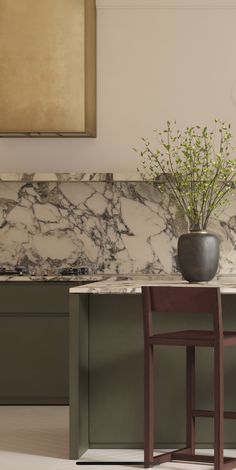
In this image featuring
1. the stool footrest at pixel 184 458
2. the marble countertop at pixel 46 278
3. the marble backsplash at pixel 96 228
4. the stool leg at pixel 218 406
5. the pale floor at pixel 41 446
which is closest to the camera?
the stool leg at pixel 218 406

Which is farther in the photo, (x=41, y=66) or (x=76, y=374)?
(x=41, y=66)

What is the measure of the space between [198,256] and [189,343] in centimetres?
79

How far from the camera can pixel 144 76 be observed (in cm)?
717

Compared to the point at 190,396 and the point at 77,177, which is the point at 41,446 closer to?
the point at 190,396

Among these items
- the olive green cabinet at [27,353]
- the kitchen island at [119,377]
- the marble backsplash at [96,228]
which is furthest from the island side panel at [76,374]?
the marble backsplash at [96,228]

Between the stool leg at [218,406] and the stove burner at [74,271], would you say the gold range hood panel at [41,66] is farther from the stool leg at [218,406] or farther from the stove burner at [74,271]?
the stool leg at [218,406]

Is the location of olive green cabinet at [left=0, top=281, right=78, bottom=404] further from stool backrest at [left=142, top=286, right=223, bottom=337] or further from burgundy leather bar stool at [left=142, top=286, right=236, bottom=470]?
stool backrest at [left=142, top=286, right=223, bottom=337]

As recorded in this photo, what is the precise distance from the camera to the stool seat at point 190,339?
4.23 meters

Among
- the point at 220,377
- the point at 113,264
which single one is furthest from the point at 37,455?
the point at 113,264

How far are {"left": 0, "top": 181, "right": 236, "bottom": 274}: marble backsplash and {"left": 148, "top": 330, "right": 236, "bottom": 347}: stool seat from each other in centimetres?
277

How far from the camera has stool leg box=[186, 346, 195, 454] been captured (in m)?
4.63

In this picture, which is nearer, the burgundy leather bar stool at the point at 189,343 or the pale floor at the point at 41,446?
the burgundy leather bar stool at the point at 189,343

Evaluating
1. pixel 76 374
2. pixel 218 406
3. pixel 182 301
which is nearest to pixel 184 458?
pixel 218 406

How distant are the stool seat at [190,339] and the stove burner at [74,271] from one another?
2438mm
